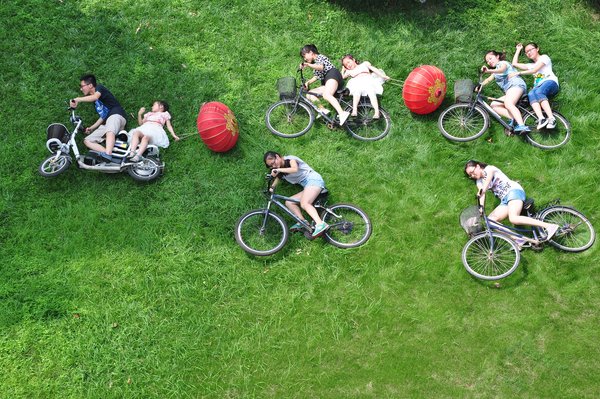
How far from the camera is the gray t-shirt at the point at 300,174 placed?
27.6ft

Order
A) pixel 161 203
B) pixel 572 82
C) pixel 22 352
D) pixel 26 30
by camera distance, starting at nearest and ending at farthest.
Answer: pixel 22 352, pixel 161 203, pixel 572 82, pixel 26 30

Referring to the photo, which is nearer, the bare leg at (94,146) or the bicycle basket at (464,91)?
the bare leg at (94,146)

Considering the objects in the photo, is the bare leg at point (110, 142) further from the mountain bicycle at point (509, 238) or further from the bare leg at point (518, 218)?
the bare leg at point (518, 218)

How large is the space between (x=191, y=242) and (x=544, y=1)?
8.96 metres

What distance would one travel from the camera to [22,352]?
7.34 metres

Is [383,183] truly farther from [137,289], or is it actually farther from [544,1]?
→ [544,1]

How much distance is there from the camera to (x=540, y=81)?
925cm

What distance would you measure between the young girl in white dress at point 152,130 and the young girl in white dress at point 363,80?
3.35m

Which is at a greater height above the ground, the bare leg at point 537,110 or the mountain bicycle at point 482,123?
the bare leg at point 537,110

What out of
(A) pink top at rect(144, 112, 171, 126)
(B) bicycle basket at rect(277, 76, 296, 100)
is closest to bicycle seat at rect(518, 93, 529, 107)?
(B) bicycle basket at rect(277, 76, 296, 100)

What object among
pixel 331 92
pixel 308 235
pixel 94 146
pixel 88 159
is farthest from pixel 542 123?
pixel 88 159

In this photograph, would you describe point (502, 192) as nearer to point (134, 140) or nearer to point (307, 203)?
point (307, 203)

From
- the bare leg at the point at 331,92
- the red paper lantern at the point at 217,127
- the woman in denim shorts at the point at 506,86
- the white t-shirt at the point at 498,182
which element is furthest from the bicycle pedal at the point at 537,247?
the red paper lantern at the point at 217,127

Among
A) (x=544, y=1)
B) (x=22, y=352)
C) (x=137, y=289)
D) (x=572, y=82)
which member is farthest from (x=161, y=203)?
Answer: (x=544, y=1)
